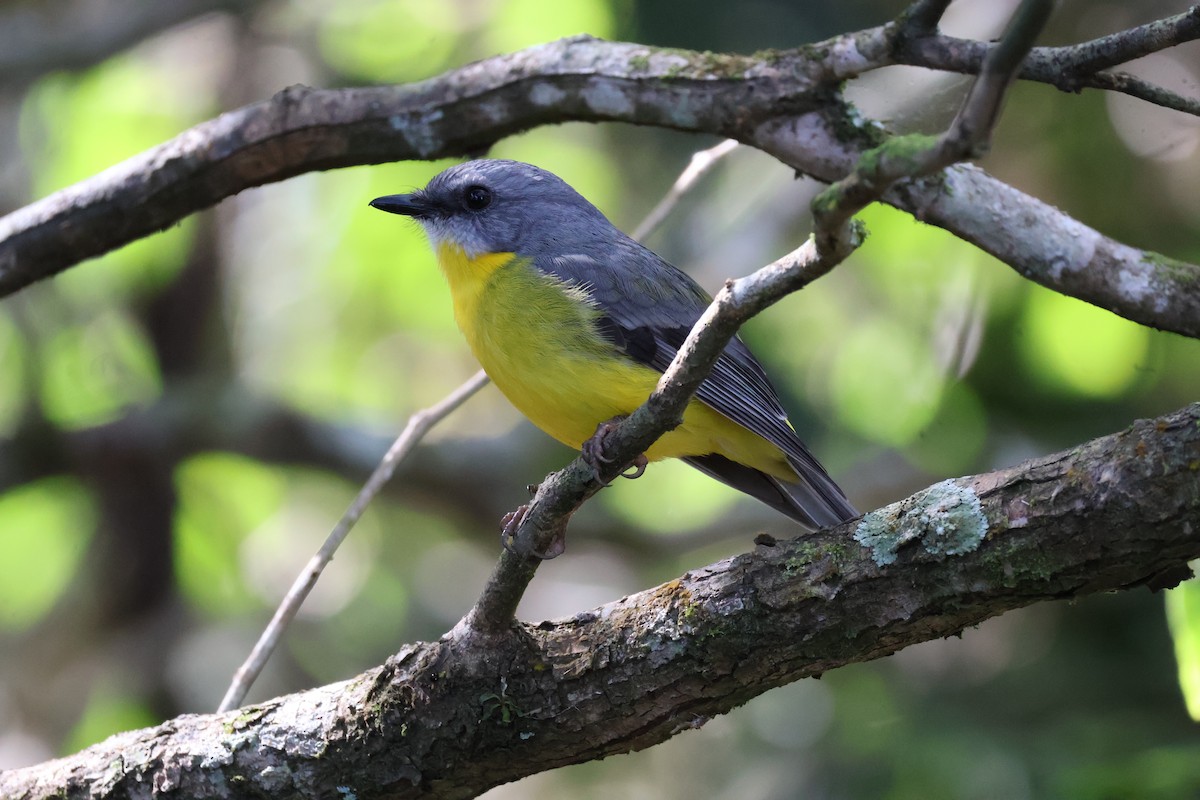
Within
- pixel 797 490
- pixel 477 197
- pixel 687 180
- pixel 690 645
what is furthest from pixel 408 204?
pixel 690 645

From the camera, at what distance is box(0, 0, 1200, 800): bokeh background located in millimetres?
5508

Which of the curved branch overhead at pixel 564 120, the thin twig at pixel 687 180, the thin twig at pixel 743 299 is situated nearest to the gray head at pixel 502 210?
the thin twig at pixel 687 180

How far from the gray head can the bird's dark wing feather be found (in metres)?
0.18

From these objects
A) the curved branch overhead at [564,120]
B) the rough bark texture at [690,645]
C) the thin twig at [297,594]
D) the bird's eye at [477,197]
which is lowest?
the rough bark texture at [690,645]

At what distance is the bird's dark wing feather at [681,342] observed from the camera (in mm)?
3887

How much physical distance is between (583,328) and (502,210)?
100 cm

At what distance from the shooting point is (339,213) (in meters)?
7.64

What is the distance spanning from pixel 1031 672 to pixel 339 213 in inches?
198

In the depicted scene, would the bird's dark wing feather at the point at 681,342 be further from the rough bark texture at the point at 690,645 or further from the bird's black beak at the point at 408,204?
the rough bark texture at the point at 690,645

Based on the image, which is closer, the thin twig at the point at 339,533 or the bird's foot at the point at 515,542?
the bird's foot at the point at 515,542

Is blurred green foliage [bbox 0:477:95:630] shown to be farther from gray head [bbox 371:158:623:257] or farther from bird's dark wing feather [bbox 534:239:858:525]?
bird's dark wing feather [bbox 534:239:858:525]

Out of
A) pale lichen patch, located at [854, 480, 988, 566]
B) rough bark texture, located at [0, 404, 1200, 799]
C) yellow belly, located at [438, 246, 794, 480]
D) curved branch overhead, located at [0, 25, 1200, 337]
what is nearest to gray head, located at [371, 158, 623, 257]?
yellow belly, located at [438, 246, 794, 480]

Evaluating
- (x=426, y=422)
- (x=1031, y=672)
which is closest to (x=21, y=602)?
(x=426, y=422)

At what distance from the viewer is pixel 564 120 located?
3990 millimetres
